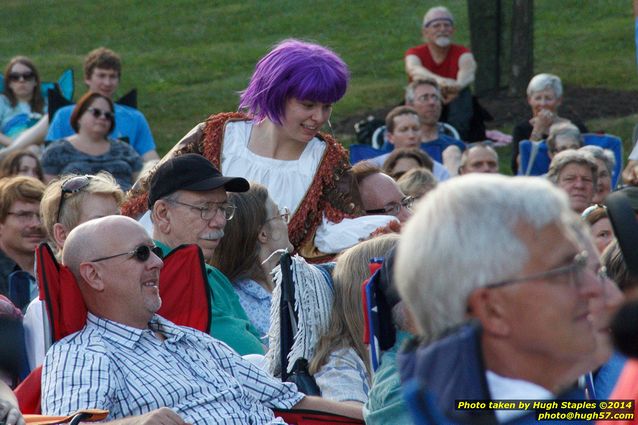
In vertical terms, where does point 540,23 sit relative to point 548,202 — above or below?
below

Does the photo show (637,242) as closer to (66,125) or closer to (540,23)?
(66,125)

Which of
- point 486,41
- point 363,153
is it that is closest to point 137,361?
point 363,153

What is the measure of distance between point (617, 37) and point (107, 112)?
11.9 metres

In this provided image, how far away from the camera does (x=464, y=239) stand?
83.8 inches

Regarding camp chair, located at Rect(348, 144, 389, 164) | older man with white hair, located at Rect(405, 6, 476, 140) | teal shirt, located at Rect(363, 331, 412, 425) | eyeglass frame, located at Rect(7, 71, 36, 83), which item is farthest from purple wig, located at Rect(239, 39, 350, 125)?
older man with white hair, located at Rect(405, 6, 476, 140)

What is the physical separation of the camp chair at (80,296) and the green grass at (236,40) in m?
10.3

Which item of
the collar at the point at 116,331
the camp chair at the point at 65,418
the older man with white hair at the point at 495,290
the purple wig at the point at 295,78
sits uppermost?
the older man with white hair at the point at 495,290

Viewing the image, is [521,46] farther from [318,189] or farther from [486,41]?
[318,189]

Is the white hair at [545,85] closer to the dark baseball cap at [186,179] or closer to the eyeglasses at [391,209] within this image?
the eyeglasses at [391,209]

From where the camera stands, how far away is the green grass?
16984 mm

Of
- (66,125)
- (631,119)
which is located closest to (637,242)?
(66,125)

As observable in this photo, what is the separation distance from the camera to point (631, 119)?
14508 mm

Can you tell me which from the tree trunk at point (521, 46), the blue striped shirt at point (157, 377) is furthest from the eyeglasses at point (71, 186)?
the tree trunk at point (521, 46)

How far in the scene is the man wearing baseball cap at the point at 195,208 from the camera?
5.20m
